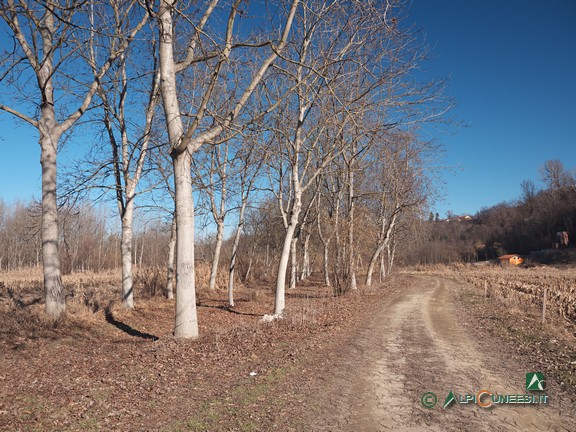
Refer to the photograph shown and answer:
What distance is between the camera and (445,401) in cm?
507

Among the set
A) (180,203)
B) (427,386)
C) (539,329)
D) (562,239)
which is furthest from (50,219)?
(562,239)

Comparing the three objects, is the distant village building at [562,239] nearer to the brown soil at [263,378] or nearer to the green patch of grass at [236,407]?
the brown soil at [263,378]

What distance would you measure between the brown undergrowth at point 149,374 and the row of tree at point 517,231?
5747 cm

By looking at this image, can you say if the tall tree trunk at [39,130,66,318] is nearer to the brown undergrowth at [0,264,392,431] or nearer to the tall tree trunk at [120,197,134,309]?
the brown undergrowth at [0,264,392,431]

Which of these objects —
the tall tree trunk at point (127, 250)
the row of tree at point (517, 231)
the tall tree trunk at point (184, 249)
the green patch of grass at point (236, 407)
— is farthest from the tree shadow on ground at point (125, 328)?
the row of tree at point (517, 231)

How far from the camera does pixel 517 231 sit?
7550 centimetres

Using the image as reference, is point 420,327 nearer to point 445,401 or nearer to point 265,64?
point 445,401

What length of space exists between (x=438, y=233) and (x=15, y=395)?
3832 inches

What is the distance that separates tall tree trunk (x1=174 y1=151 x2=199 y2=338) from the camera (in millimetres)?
7645

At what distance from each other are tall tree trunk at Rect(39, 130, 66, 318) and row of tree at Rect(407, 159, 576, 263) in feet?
191

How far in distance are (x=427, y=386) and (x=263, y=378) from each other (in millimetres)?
2298

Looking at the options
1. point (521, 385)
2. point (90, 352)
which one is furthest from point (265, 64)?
point (521, 385)

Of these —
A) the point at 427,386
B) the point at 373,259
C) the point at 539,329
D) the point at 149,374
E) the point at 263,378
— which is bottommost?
the point at 539,329

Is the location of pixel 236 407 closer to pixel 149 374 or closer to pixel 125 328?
pixel 149 374
